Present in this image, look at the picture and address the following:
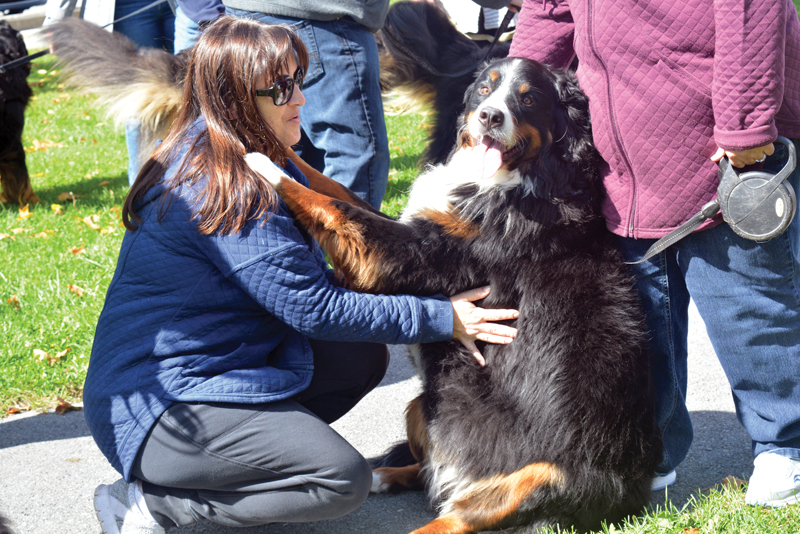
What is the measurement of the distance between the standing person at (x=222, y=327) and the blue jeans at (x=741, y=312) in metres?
0.56

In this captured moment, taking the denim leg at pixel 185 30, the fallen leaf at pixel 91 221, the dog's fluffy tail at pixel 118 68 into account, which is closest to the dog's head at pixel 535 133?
the denim leg at pixel 185 30

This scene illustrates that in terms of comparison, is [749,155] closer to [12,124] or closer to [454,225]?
[454,225]

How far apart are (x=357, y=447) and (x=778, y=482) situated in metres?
1.54

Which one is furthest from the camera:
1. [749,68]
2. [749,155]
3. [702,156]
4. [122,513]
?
[122,513]

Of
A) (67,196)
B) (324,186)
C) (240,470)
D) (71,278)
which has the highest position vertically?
Result: (324,186)

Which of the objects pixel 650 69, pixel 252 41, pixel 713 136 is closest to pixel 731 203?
pixel 713 136

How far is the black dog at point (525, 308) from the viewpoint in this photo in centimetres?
220

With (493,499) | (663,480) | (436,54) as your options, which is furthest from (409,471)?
(436,54)

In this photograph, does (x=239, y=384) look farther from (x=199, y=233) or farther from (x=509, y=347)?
(x=509, y=347)

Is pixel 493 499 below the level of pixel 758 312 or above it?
below

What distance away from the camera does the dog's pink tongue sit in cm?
236

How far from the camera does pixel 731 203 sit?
2.00 metres

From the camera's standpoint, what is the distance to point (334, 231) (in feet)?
7.69

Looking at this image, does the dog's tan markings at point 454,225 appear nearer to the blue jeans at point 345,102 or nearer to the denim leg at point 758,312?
the denim leg at point 758,312
